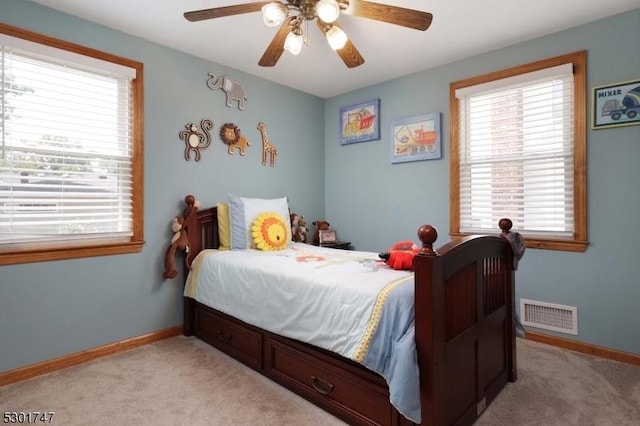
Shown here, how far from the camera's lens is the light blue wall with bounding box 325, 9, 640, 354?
2.36 meters

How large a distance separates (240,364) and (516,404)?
5.55 ft

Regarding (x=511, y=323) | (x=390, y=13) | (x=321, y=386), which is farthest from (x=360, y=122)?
(x=321, y=386)

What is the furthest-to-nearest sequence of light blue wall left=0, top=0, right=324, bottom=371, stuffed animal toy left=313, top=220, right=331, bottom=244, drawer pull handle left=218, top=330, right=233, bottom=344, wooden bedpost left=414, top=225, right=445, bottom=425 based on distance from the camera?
stuffed animal toy left=313, top=220, right=331, bottom=244 → drawer pull handle left=218, top=330, right=233, bottom=344 → light blue wall left=0, top=0, right=324, bottom=371 → wooden bedpost left=414, top=225, right=445, bottom=425

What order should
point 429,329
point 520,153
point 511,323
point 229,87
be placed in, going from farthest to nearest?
point 229,87, point 520,153, point 511,323, point 429,329

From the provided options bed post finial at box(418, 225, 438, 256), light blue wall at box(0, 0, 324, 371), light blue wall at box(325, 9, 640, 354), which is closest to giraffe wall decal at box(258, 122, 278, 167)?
light blue wall at box(0, 0, 324, 371)

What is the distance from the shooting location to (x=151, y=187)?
9.12 ft

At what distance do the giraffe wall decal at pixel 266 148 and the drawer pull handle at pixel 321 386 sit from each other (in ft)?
7.63

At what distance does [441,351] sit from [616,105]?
2273 mm

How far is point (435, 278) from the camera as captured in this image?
134 cm

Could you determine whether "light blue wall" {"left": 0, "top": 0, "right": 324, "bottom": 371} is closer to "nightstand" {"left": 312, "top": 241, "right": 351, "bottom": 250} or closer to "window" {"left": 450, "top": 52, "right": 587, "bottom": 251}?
"nightstand" {"left": 312, "top": 241, "right": 351, "bottom": 250}

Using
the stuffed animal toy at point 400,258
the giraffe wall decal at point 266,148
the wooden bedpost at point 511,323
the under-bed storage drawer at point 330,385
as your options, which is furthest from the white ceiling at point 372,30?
the under-bed storage drawer at point 330,385

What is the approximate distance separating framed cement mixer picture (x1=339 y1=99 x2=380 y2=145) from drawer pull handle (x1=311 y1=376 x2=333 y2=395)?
260 cm

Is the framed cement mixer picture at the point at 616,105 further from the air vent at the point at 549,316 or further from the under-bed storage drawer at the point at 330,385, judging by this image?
the under-bed storage drawer at the point at 330,385

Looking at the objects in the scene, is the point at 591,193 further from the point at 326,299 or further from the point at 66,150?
the point at 66,150
